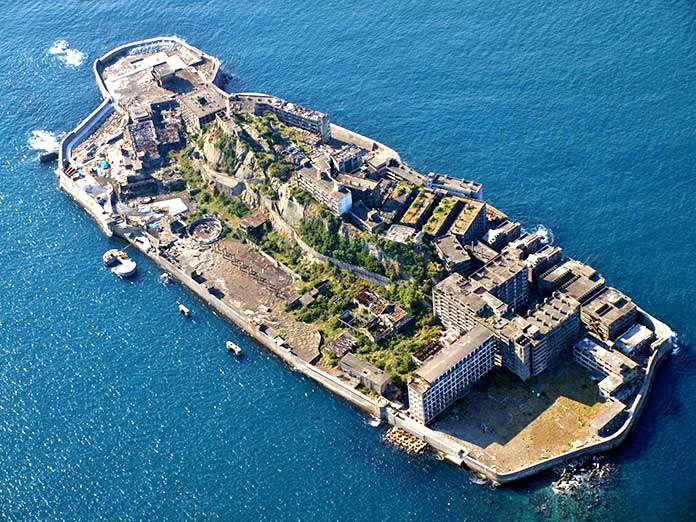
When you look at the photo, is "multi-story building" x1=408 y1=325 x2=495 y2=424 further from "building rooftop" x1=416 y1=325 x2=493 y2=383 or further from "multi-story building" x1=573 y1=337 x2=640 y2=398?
"multi-story building" x1=573 y1=337 x2=640 y2=398

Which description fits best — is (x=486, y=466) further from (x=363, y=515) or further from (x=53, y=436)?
(x=53, y=436)

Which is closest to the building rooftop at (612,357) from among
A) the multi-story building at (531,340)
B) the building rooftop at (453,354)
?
the multi-story building at (531,340)

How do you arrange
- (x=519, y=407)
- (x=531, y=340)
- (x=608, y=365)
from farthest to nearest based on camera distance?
(x=608, y=365) < (x=531, y=340) < (x=519, y=407)

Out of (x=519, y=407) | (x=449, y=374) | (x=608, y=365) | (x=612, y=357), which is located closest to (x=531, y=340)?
(x=519, y=407)

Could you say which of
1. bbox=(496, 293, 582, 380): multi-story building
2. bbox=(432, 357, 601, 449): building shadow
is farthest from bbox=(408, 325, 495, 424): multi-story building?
bbox=(496, 293, 582, 380): multi-story building

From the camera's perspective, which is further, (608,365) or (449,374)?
(608,365)

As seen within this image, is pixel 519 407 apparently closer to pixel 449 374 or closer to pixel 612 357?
pixel 449 374

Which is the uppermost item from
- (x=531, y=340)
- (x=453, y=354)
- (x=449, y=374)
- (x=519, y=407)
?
(x=531, y=340)

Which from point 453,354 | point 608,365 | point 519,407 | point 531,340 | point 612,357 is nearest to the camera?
point 453,354
